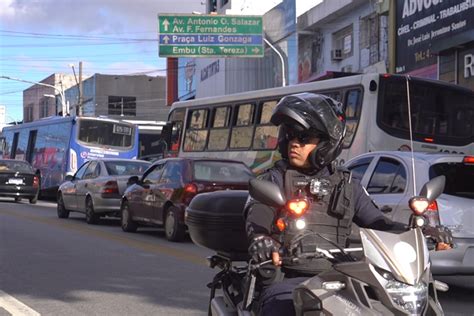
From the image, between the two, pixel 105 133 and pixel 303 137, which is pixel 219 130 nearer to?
pixel 105 133

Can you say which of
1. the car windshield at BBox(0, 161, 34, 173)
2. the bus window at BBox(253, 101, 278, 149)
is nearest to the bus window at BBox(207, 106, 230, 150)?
the bus window at BBox(253, 101, 278, 149)

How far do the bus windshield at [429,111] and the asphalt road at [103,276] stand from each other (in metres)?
5.32

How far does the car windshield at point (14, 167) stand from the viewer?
24339mm

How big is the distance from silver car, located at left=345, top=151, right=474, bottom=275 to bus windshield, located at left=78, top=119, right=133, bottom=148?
65.2 ft

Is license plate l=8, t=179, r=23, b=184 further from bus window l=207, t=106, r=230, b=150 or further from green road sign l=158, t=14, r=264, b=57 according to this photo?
bus window l=207, t=106, r=230, b=150

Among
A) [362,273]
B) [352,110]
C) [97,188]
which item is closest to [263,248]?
[362,273]

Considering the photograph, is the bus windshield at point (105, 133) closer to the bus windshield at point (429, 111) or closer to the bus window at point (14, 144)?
the bus window at point (14, 144)

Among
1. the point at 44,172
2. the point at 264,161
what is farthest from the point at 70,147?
the point at 264,161

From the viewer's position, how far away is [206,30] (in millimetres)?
27016

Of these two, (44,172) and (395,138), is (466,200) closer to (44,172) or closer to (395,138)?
(395,138)

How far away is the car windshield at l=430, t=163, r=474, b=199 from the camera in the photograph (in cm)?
745

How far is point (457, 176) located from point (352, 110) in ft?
25.2

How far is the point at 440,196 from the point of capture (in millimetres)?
7316

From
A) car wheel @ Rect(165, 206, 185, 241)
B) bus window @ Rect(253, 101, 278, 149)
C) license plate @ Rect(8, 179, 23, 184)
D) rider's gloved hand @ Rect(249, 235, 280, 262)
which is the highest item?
bus window @ Rect(253, 101, 278, 149)
